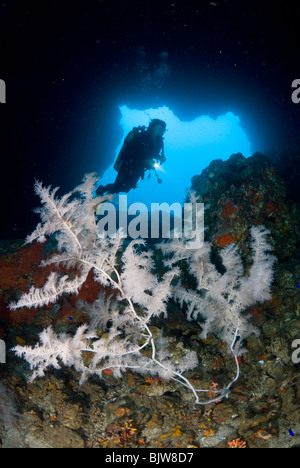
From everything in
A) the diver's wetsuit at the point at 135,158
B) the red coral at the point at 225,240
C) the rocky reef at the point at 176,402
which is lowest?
the rocky reef at the point at 176,402

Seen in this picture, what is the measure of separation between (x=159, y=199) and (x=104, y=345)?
318ft

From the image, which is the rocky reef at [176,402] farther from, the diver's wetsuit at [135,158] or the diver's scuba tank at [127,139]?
the diver's scuba tank at [127,139]

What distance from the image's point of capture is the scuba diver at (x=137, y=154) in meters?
9.70

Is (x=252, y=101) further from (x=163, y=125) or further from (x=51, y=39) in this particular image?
(x=51, y=39)

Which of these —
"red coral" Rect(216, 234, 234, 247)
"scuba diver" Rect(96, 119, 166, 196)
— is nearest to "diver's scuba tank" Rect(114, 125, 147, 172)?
"scuba diver" Rect(96, 119, 166, 196)

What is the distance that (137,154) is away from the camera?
994 cm

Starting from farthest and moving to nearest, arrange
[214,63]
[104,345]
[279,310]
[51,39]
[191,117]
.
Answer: [191,117], [214,63], [51,39], [279,310], [104,345]

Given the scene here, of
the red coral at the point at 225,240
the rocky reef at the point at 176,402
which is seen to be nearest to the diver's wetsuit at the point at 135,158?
the red coral at the point at 225,240

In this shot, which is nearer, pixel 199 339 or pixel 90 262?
pixel 90 262

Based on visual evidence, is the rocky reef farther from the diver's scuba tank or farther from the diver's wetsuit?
the diver's scuba tank

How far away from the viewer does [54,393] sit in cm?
378

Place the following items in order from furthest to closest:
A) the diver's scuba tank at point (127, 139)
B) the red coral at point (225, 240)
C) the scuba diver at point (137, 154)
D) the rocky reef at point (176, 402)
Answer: the scuba diver at point (137, 154), the diver's scuba tank at point (127, 139), the red coral at point (225, 240), the rocky reef at point (176, 402)
